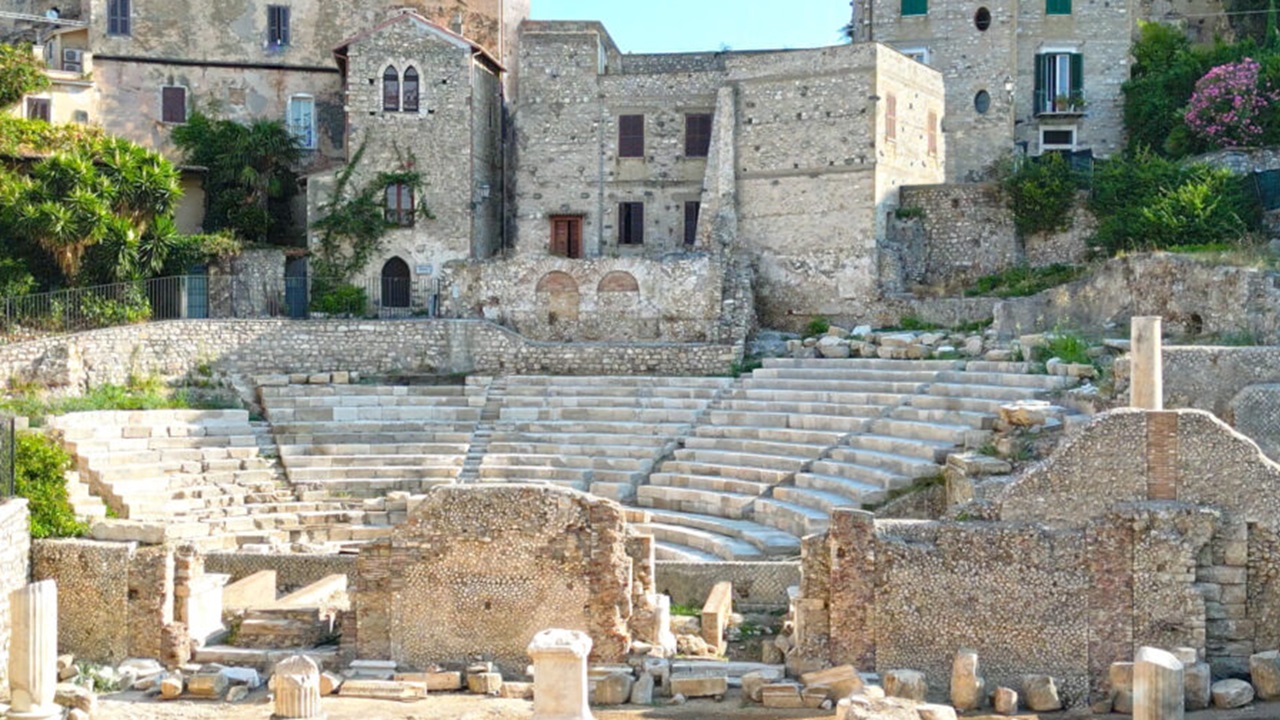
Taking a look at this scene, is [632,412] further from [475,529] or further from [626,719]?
[626,719]

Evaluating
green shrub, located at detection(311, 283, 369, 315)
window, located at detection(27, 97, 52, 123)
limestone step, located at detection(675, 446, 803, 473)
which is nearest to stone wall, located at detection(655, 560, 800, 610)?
limestone step, located at detection(675, 446, 803, 473)

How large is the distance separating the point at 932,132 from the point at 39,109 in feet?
70.4

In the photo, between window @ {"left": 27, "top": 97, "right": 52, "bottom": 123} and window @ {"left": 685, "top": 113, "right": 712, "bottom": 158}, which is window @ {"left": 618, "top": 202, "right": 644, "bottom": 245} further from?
window @ {"left": 27, "top": 97, "right": 52, "bottom": 123}

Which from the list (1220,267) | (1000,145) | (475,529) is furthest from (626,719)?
(1000,145)

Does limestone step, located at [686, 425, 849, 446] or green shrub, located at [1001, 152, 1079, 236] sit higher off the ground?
green shrub, located at [1001, 152, 1079, 236]

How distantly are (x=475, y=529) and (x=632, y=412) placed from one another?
1055 cm

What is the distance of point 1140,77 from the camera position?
1400 inches

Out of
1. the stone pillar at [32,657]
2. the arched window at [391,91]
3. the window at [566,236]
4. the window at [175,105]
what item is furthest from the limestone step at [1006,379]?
the window at [175,105]

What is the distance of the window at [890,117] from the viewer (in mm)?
31683

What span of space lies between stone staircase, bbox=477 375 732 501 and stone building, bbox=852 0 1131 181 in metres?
12.1

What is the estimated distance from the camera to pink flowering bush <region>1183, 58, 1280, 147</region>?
1246 inches

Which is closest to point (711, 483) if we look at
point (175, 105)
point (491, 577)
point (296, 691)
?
point (491, 577)

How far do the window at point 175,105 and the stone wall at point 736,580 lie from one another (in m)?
22.8

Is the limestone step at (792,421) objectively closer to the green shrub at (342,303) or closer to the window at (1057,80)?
the green shrub at (342,303)
